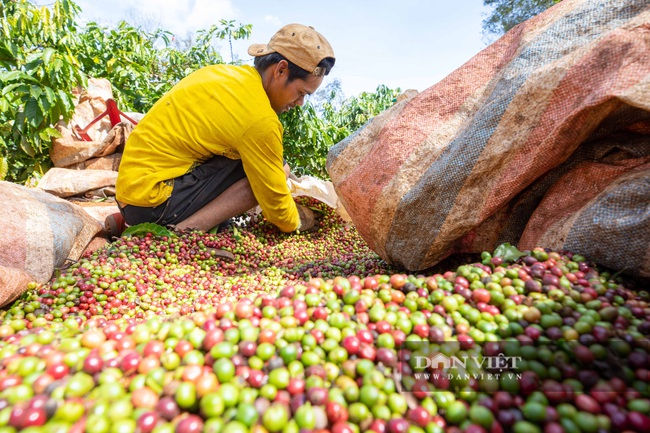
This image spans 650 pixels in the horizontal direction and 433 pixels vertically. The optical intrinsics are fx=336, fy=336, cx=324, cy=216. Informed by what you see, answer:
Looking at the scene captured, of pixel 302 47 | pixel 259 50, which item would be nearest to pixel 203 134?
pixel 259 50

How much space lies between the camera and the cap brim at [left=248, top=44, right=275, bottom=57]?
11.0 feet

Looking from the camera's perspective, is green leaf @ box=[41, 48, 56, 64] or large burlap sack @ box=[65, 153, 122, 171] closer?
green leaf @ box=[41, 48, 56, 64]

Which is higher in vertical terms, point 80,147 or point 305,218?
point 305,218

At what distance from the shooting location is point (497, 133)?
6.94 feet

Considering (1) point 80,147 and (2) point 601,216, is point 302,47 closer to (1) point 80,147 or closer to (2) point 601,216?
(2) point 601,216

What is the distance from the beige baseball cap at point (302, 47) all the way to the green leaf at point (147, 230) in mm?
2078

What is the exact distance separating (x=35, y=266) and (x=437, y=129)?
3315 millimetres

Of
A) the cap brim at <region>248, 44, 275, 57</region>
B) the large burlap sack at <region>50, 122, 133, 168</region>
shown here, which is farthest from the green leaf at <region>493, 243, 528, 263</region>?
the large burlap sack at <region>50, 122, 133, 168</region>

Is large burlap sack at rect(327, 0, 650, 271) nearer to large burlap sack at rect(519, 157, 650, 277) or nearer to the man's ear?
large burlap sack at rect(519, 157, 650, 277)

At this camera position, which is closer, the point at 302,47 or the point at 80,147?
the point at 302,47

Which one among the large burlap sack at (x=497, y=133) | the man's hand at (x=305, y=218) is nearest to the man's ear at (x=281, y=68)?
the large burlap sack at (x=497, y=133)

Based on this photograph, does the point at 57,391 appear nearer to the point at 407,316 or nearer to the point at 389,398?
the point at 389,398

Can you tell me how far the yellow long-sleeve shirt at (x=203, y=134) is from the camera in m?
3.19

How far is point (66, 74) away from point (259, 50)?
3.18m
